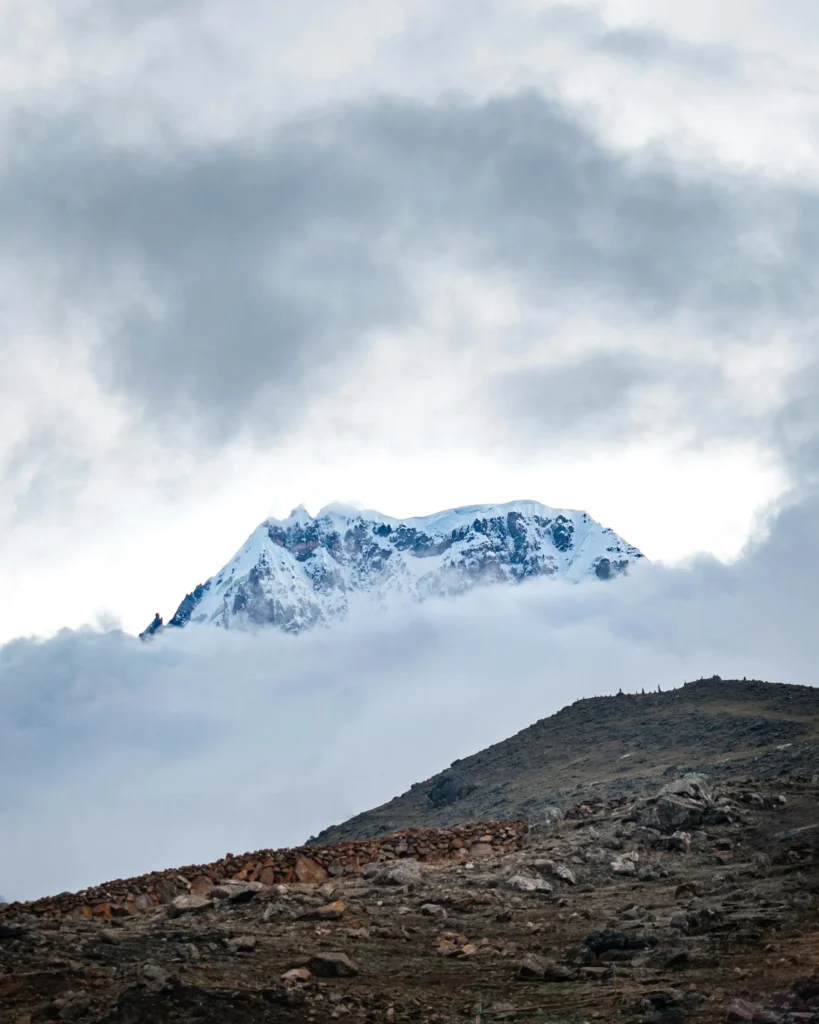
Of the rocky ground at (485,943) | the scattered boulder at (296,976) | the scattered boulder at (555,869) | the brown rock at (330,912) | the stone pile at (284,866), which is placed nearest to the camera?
the rocky ground at (485,943)

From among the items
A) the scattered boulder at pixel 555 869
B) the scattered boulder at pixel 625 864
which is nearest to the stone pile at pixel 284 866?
the scattered boulder at pixel 555 869

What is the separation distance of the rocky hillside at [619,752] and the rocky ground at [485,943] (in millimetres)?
16618

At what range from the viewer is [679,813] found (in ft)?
90.7

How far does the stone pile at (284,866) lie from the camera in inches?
893

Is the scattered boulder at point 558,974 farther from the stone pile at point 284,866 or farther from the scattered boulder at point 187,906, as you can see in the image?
the stone pile at point 284,866

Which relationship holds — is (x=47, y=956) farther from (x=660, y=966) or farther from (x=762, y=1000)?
(x=762, y=1000)

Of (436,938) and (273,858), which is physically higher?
(273,858)

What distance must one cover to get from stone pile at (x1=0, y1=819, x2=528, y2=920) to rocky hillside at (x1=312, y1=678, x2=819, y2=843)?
14.6 meters

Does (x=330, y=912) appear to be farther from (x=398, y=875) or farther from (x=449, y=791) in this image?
(x=449, y=791)

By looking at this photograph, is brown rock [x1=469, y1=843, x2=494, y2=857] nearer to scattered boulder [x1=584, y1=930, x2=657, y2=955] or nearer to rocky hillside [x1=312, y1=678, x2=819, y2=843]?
scattered boulder [x1=584, y1=930, x2=657, y2=955]

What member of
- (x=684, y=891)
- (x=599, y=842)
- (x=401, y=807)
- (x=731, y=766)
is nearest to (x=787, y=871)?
(x=684, y=891)

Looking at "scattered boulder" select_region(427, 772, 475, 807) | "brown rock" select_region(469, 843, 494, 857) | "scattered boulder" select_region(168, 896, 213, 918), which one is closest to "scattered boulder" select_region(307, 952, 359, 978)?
"scattered boulder" select_region(168, 896, 213, 918)

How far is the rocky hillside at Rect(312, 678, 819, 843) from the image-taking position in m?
47.0

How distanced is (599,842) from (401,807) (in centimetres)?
3820
